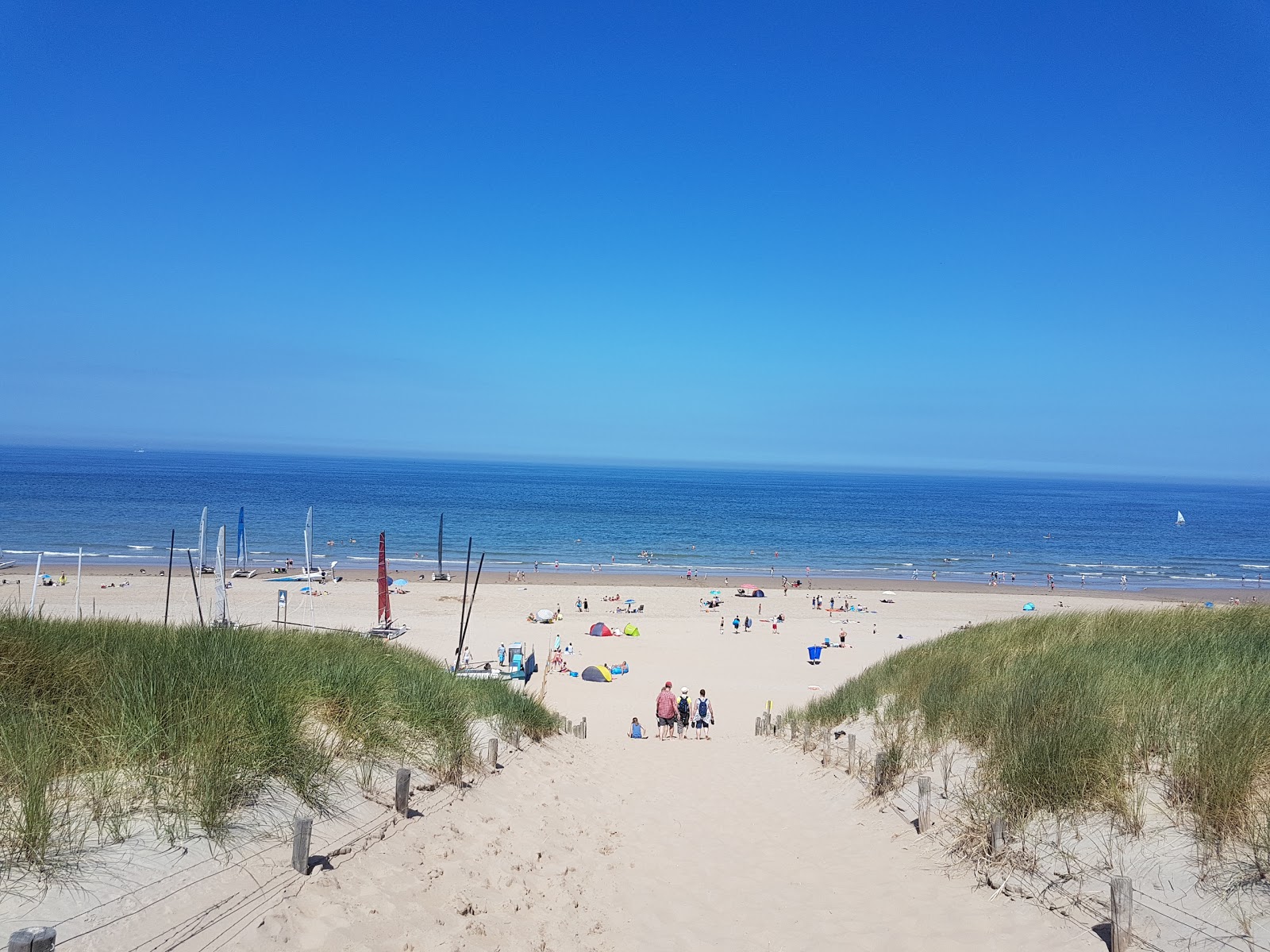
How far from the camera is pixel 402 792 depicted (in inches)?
258

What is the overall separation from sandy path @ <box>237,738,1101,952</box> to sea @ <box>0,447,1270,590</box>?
35.2m

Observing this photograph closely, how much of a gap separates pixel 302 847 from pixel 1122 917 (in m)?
5.13

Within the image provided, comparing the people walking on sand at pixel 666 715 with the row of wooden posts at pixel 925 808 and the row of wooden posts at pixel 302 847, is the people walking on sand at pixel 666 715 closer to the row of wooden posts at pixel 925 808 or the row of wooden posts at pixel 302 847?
the row of wooden posts at pixel 925 808

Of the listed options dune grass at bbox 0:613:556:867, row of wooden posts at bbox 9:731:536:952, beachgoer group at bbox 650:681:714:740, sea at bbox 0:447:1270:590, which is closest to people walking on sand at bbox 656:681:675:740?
beachgoer group at bbox 650:681:714:740

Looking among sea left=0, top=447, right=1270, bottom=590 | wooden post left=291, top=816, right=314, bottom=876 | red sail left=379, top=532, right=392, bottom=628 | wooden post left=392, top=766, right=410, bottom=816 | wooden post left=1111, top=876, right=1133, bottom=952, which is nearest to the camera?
wooden post left=1111, top=876, right=1133, bottom=952

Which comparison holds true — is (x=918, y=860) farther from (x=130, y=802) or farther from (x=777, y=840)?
(x=130, y=802)

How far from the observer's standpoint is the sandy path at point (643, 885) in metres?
5.20

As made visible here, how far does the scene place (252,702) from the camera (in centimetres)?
625

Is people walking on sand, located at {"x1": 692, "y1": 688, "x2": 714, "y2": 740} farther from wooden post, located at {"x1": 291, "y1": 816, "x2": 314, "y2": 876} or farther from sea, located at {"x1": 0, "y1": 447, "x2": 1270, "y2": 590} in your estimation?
sea, located at {"x1": 0, "y1": 447, "x2": 1270, "y2": 590}

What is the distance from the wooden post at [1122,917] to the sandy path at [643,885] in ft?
0.79

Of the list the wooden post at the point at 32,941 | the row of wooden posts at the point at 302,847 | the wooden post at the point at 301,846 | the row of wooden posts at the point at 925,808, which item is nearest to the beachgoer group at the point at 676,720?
the row of wooden posts at the point at 925,808

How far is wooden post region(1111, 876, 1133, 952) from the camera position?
15.3 ft

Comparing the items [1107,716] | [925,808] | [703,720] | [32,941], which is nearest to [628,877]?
[925,808]

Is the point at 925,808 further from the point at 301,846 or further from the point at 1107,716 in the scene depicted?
the point at 301,846
